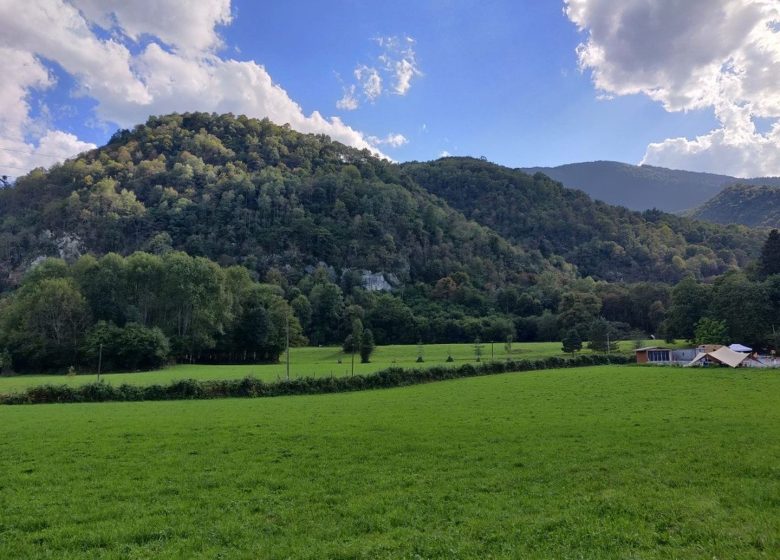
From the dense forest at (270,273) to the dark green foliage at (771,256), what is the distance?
3.54 ft

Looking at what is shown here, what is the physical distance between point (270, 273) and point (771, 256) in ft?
410

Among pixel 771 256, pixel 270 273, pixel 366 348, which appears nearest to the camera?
pixel 366 348

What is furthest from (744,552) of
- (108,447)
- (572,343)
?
(572,343)

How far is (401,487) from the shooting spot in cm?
1191

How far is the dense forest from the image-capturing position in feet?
271

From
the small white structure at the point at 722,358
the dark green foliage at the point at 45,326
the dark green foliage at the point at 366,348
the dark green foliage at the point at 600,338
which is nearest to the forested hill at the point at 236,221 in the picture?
the dark green foliage at the point at 45,326

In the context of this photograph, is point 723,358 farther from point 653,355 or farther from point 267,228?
point 267,228

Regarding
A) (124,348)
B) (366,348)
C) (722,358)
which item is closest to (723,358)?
(722,358)

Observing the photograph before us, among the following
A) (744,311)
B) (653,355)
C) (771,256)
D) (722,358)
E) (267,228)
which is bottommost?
(653,355)

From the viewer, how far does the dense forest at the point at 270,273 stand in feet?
271

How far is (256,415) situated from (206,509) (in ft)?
59.7

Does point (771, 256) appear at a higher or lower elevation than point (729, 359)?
higher

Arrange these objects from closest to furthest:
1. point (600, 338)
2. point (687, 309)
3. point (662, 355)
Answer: point (662, 355) → point (600, 338) → point (687, 309)

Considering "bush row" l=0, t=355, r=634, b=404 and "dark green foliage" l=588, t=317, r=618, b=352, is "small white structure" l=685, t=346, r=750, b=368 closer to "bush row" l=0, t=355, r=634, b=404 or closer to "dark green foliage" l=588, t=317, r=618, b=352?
"dark green foliage" l=588, t=317, r=618, b=352
